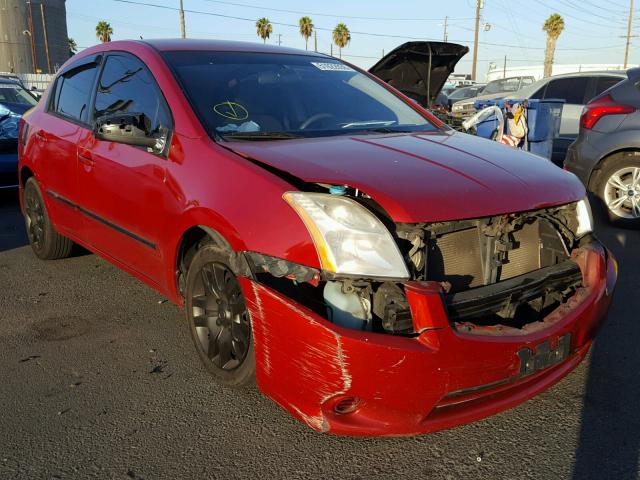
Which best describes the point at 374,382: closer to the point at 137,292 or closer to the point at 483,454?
the point at 483,454

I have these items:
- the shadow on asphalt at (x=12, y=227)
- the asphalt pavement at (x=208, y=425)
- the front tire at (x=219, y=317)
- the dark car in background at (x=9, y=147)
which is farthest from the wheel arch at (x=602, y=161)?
the dark car in background at (x=9, y=147)

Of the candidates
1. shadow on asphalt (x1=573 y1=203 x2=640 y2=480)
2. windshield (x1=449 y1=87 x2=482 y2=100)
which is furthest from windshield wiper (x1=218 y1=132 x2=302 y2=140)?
windshield (x1=449 y1=87 x2=482 y2=100)

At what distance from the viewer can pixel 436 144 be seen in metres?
3.09

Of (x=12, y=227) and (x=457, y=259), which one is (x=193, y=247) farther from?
(x=12, y=227)

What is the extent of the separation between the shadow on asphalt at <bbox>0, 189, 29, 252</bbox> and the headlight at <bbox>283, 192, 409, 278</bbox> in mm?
4315

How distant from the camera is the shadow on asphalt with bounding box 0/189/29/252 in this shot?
572cm

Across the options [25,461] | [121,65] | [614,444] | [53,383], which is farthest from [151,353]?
[614,444]

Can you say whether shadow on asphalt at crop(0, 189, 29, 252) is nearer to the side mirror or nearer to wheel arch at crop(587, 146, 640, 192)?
the side mirror

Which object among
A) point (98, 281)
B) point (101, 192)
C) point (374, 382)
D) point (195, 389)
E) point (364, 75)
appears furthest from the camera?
point (98, 281)

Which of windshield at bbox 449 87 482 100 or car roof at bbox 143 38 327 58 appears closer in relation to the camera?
car roof at bbox 143 38 327 58

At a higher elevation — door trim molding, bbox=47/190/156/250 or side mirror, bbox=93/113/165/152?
side mirror, bbox=93/113/165/152

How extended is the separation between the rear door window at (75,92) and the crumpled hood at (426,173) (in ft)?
5.98

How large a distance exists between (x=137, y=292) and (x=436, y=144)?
94.5 inches

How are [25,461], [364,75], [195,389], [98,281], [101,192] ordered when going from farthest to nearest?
[98,281] < [364,75] < [101,192] < [195,389] < [25,461]
